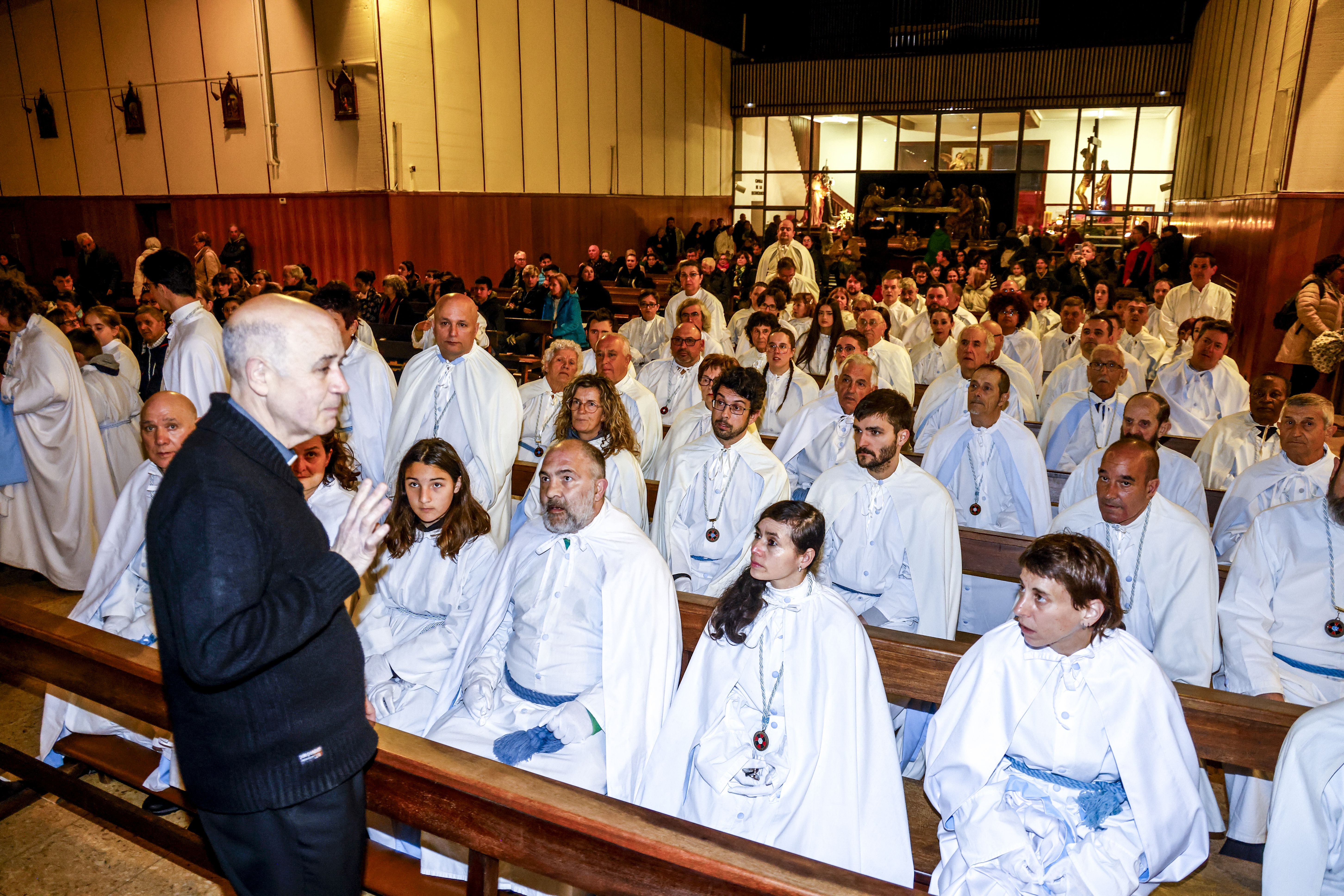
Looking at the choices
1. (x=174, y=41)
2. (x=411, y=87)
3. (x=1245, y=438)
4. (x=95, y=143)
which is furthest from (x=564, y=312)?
(x=95, y=143)

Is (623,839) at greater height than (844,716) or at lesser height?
greater

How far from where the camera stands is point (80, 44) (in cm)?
1817

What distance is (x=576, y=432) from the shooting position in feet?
17.8

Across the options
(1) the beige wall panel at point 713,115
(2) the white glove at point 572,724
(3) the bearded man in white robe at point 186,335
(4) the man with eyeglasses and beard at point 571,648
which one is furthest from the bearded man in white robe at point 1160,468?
(1) the beige wall panel at point 713,115

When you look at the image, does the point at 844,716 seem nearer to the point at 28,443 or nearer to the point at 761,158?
the point at 28,443

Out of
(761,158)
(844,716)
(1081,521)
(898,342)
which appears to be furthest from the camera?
(761,158)

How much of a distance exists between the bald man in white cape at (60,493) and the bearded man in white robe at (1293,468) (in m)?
7.23

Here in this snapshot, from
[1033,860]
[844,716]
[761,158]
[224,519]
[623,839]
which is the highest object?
[761,158]

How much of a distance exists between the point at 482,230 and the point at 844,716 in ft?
51.9

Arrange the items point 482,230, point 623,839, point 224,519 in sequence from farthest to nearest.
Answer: point 482,230
point 623,839
point 224,519

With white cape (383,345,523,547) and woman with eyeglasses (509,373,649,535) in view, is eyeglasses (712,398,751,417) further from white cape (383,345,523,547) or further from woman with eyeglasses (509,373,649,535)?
white cape (383,345,523,547)

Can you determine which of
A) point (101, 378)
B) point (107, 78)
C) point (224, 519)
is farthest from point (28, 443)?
point (107, 78)

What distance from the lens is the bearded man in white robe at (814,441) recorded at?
6207mm

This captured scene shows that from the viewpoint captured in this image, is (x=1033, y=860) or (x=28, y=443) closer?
(x=1033, y=860)
